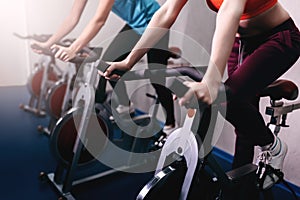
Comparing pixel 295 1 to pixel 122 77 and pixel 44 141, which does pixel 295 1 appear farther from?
pixel 44 141

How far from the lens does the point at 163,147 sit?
3.31 feet

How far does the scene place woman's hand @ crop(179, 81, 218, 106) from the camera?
66cm

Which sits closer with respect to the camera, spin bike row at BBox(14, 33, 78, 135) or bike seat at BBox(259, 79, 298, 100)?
bike seat at BBox(259, 79, 298, 100)

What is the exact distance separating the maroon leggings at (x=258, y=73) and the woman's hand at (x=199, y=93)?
0.19m

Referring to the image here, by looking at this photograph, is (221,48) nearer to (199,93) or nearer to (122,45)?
(199,93)

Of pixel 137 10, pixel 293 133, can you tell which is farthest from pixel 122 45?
pixel 293 133

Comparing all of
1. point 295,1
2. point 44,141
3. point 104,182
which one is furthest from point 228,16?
point 44,141

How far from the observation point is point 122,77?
1.09 metres

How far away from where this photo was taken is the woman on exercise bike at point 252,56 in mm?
955

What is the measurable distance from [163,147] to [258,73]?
0.46 m

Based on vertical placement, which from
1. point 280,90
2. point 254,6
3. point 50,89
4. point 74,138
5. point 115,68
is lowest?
point 74,138

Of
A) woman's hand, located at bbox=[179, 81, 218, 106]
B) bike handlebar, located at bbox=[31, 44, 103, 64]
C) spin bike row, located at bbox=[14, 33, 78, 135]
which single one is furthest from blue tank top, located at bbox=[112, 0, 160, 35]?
woman's hand, located at bbox=[179, 81, 218, 106]

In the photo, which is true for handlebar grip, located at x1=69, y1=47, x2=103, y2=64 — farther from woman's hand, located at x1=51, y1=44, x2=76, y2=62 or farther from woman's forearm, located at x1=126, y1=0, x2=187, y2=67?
woman's forearm, located at x1=126, y1=0, x2=187, y2=67

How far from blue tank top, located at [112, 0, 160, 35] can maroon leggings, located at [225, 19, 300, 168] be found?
27.0 inches
